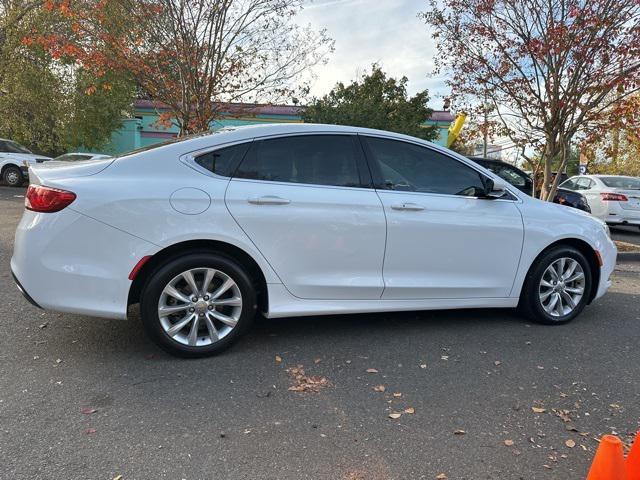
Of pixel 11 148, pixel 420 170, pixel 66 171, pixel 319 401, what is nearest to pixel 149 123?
pixel 11 148

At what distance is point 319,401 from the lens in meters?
2.98

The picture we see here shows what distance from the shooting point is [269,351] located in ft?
12.2

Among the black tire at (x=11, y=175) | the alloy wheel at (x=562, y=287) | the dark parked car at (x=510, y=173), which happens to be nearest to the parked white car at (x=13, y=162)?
the black tire at (x=11, y=175)

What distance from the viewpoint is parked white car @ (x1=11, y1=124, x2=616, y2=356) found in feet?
10.5

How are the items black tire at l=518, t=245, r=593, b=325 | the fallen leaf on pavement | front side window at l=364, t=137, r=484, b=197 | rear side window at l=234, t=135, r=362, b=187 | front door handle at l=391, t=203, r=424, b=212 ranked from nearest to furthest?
1. the fallen leaf on pavement
2. rear side window at l=234, t=135, r=362, b=187
3. front door handle at l=391, t=203, r=424, b=212
4. front side window at l=364, t=137, r=484, b=197
5. black tire at l=518, t=245, r=593, b=325

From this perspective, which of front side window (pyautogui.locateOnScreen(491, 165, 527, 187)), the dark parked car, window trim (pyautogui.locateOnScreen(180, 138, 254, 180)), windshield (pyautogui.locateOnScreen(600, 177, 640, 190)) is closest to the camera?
window trim (pyautogui.locateOnScreen(180, 138, 254, 180))

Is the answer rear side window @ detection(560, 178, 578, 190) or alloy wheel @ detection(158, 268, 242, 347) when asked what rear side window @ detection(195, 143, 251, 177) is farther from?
rear side window @ detection(560, 178, 578, 190)

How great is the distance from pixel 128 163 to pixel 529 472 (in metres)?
3.08

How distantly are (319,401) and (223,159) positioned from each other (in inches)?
72.4

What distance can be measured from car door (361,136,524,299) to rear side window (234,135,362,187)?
0.20 metres

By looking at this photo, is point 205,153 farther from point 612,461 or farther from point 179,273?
point 612,461

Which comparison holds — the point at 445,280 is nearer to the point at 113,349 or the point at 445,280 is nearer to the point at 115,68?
the point at 113,349

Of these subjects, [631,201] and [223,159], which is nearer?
[223,159]

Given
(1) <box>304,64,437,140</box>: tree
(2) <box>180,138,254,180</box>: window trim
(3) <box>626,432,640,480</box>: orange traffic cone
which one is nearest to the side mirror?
(2) <box>180,138,254,180</box>: window trim
